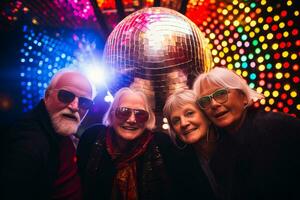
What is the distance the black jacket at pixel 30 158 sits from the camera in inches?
71.6

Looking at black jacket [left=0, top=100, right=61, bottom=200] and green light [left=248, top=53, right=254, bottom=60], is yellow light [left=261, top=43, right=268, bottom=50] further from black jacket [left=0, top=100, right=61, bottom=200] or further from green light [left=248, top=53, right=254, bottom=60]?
black jacket [left=0, top=100, right=61, bottom=200]

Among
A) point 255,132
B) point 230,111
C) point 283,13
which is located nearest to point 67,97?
point 230,111

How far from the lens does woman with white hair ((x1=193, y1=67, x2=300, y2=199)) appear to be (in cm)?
196

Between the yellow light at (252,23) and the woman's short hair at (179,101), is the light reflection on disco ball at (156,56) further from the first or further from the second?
the yellow light at (252,23)

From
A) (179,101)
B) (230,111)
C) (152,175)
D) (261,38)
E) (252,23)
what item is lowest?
(152,175)

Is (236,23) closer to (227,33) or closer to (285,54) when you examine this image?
(227,33)

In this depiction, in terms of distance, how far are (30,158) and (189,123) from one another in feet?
4.61

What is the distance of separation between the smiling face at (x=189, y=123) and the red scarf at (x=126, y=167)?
0.32 meters

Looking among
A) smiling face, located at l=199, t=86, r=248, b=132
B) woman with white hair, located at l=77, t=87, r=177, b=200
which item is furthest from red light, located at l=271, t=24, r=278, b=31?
woman with white hair, located at l=77, t=87, r=177, b=200

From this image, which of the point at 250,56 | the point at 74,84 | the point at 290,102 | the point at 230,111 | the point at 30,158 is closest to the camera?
the point at 30,158

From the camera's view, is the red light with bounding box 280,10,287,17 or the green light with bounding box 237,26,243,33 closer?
the red light with bounding box 280,10,287,17

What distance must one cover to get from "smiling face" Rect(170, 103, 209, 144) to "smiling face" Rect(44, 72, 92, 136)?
0.92 m

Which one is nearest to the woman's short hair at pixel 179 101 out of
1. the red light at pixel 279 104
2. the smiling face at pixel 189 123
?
the smiling face at pixel 189 123

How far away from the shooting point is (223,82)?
8.02 feet
